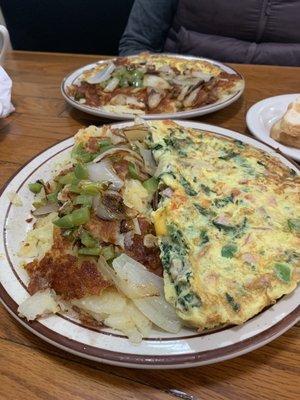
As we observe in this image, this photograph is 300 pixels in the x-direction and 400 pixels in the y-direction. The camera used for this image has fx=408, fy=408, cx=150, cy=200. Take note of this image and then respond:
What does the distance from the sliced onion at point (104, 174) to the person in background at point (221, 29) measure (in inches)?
69.0

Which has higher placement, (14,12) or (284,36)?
(284,36)

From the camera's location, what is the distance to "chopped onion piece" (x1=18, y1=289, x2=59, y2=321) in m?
0.94

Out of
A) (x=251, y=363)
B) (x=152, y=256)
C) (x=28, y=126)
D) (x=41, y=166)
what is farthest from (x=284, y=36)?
(x=251, y=363)

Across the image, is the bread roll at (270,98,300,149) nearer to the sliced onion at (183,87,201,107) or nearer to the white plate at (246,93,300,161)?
the white plate at (246,93,300,161)

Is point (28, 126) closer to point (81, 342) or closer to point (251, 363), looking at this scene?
point (81, 342)

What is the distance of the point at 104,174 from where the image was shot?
1.26 metres

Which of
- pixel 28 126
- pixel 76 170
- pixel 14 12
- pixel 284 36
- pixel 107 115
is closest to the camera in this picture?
pixel 76 170

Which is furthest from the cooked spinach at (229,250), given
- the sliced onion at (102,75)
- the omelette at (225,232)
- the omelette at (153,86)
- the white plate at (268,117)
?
the sliced onion at (102,75)

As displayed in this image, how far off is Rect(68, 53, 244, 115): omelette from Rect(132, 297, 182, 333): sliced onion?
1.10 m

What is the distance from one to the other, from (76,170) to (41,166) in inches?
10.2

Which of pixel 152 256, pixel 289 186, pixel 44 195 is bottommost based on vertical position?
pixel 44 195

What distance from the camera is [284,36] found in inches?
102

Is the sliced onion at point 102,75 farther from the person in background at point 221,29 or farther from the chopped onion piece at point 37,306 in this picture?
the chopped onion piece at point 37,306

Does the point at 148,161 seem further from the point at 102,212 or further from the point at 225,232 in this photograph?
the point at 225,232
